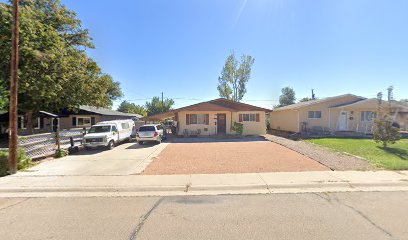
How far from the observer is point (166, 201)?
6.11 meters

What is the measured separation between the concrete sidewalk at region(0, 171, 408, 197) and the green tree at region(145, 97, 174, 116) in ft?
171

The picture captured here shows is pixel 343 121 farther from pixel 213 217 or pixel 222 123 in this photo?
pixel 213 217

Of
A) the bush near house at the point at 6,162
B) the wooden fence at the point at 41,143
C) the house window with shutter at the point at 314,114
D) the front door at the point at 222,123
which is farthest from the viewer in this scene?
the house window with shutter at the point at 314,114

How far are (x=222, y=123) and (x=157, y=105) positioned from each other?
130 feet

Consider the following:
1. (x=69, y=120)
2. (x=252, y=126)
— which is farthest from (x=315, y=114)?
(x=69, y=120)

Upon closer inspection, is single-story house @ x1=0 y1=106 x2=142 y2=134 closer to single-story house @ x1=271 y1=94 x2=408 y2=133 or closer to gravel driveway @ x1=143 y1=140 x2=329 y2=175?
single-story house @ x1=271 y1=94 x2=408 y2=133

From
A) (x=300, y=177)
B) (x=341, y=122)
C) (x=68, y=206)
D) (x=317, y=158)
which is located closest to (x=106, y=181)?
(x=68, y=206)

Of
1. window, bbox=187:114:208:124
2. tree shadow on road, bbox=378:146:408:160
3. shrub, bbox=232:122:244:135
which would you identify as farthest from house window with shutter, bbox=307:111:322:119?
tree shadow on road, bbox=378:146:408:160

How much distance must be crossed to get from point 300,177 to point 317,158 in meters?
3.92

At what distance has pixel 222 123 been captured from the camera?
2550 cm

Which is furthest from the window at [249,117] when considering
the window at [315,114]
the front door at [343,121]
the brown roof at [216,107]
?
the front door at [343,121]

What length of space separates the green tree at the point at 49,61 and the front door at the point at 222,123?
454 inches

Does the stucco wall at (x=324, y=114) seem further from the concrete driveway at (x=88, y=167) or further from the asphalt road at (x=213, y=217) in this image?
the asphalt road at (x=213, y=217)

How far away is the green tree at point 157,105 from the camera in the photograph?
60.2m
